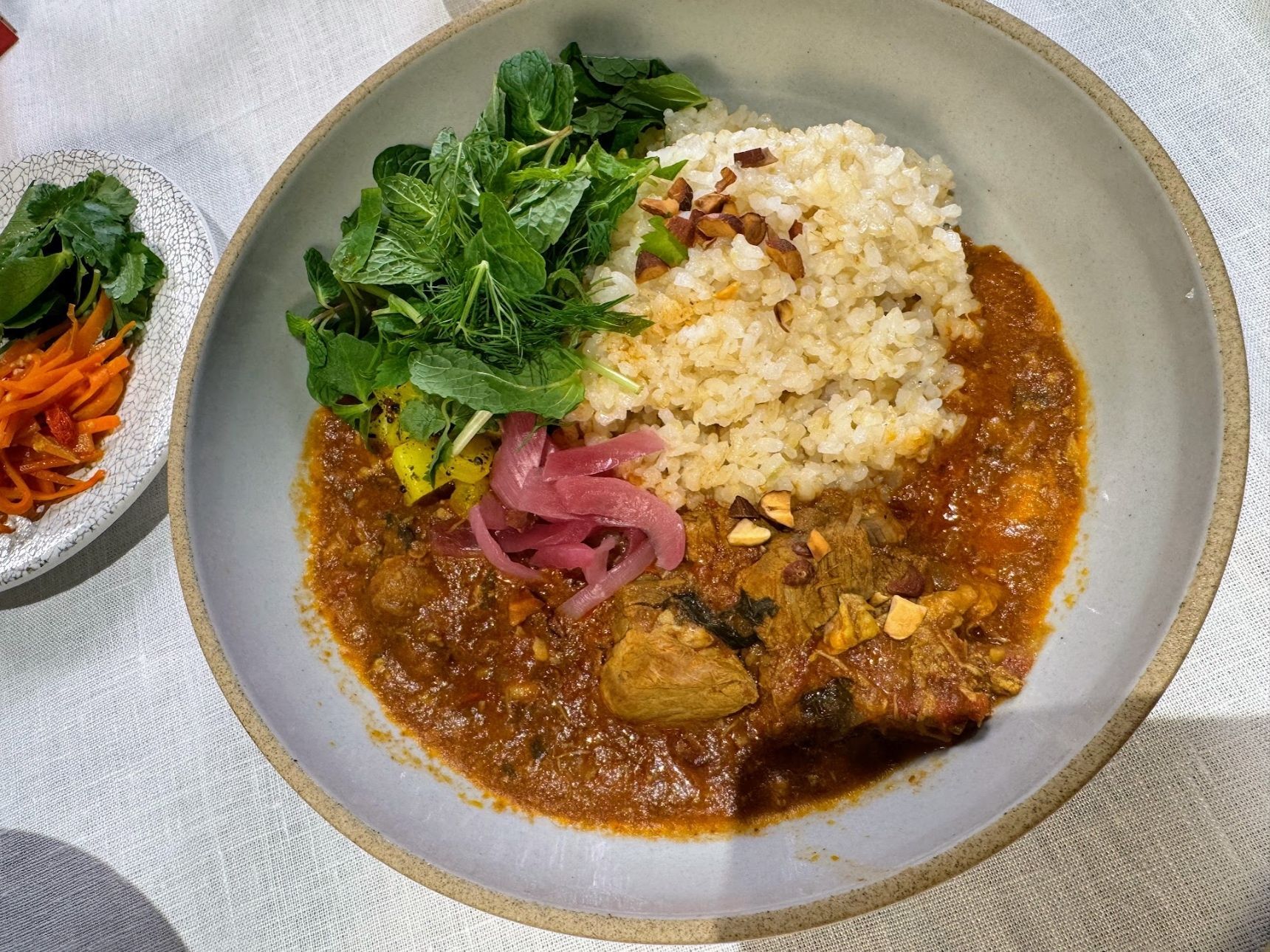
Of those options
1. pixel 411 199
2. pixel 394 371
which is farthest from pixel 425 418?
pixel 411 199

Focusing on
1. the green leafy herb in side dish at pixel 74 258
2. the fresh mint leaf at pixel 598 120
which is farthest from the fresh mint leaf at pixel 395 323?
the green leafy herb in side dish at pixel 74 258

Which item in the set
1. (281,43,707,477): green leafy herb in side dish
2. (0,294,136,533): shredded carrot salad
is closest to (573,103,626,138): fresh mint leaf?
(281,43,707,477): green leafy herb in side dish

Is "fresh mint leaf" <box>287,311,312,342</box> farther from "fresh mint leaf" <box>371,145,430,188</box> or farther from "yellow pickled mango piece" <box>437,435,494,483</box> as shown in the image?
"yellow pickled mango piece" <box>437,435,494,483</box>

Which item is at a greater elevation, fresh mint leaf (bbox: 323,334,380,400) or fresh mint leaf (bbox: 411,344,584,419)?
fresh mint leaf (bbox: 411,344,584,419)

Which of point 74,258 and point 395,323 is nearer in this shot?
point 395,323

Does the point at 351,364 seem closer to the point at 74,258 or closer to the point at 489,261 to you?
the point at 489,261

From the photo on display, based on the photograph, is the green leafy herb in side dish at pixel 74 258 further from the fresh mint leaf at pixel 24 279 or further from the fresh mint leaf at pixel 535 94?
the fresh mint leaf at pixel 535 94
